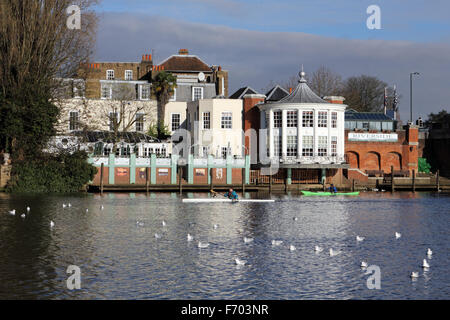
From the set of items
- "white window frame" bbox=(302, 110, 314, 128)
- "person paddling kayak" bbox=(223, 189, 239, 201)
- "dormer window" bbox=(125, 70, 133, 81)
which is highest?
"dormer window" bbox=(125, 70, 133, 81)

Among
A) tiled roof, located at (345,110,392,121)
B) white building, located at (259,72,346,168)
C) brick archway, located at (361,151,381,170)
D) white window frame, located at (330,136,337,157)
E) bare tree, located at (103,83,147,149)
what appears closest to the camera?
white building, located at (259,72,346,168)

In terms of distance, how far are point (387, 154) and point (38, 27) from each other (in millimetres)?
45690

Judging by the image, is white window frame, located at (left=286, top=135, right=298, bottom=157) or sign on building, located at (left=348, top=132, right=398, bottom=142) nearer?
white window frame, located at (left=286, top=135, right=298, bottom=157)

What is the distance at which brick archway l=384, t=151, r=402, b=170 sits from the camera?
82.3m

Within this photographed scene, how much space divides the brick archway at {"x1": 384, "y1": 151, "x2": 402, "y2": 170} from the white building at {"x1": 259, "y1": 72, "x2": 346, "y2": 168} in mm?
9746

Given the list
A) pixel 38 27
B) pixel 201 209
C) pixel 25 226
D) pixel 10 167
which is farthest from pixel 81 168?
pixel 25 226

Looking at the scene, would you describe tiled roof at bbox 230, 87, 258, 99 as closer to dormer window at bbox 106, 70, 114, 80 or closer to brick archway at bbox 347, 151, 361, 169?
brick archway at bbox 347, 151, 361, 169

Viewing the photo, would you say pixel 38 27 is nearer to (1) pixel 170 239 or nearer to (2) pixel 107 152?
(2) pixel 107 152

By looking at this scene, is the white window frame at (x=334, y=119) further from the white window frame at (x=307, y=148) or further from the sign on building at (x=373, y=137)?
the sign on building at (x=373, y=137)

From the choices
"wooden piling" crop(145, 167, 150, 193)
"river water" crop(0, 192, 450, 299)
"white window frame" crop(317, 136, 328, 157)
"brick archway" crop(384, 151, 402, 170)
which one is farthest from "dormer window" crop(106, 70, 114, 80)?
"river water" crop(0, 192, 450, 299)

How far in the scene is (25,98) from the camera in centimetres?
5819

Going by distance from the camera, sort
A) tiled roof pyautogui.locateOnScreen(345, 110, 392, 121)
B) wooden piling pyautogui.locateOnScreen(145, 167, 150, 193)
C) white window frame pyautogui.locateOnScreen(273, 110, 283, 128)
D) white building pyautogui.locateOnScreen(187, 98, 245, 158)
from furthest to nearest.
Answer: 1. tiled roof pyautogui.locateOnScreen(345, 110, 392, 121)
2. white building pyautogui.locateOnScreen(187, 98, 245, 158)
3. white window frame pyautogui.locateOnScreen(273, 110, 283, 128)
4. wooden piling pyautogui.locateOnScreen(145, 167, 150, 193)

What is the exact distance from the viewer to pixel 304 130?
242 ft
